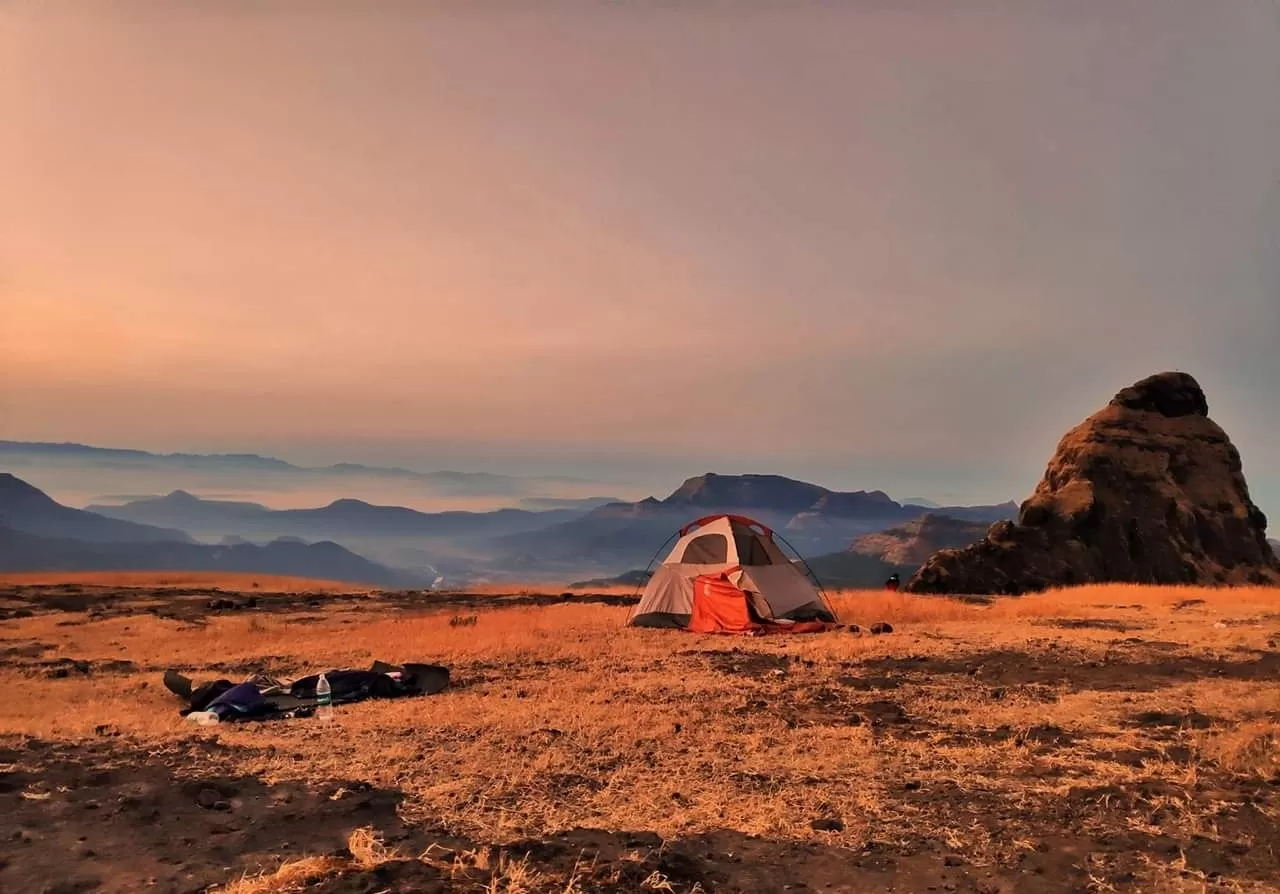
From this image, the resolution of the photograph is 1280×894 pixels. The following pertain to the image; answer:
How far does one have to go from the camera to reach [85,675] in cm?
1368

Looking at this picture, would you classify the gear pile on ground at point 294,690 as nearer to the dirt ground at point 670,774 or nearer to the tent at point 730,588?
the dirt ground at point 670,774

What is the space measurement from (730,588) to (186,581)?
30191mm

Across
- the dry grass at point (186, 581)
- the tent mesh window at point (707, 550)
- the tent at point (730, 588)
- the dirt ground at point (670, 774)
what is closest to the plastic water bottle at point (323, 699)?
the dirt ground at point (670, 774)

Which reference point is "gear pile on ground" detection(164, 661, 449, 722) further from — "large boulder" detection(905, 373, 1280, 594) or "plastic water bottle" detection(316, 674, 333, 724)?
"large boulder" detection(905, 373, 1280, 594)

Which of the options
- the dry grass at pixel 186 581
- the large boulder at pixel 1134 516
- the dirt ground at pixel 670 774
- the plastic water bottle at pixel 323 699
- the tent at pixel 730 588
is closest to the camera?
the dirt ground at pixel 670 774

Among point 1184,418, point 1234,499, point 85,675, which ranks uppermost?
point 1184,418

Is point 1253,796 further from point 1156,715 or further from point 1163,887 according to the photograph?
point 1156,715

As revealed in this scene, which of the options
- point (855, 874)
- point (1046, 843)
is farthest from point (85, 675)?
point (1046, 843)

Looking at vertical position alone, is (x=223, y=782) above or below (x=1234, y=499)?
below

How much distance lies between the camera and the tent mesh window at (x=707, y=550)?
20203 millimetres

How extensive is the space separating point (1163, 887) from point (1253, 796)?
8.45 ft

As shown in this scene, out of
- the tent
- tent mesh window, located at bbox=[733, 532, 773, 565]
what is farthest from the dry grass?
tent mesh window, located at bbox=[733, 532, 773, 565]

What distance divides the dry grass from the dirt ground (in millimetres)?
20806

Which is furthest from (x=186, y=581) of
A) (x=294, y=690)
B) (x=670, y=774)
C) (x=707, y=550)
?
(x=670, y=774)
